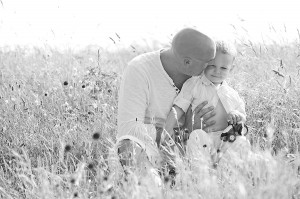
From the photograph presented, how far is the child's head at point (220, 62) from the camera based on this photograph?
12.0 feet

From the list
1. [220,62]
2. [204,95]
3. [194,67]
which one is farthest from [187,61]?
[204,95]

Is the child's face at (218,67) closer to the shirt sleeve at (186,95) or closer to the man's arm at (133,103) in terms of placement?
the shirt sleeve at (186,95)

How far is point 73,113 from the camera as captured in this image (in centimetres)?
470

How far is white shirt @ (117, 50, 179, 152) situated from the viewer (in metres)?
3.68

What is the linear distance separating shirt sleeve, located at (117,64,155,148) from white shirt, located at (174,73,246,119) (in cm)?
22

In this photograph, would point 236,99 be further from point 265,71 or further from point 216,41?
point 265,71

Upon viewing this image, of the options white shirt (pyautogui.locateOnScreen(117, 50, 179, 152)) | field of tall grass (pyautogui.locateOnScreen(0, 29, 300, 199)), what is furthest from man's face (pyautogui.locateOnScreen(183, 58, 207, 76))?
field of tall grass (pyautogui.locateOnScreen(0, 29, 300, 199))

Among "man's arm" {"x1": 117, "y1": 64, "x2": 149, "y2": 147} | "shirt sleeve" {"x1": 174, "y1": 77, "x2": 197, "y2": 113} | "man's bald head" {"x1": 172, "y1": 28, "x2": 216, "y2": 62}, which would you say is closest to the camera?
"man's bald head" {"x1": 172, "y1": 28, "x2": 216, "y2": 62}

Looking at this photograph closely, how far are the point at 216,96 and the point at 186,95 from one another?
0.71 feet

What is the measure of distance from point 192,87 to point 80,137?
0.88 metres

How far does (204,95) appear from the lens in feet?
12.5

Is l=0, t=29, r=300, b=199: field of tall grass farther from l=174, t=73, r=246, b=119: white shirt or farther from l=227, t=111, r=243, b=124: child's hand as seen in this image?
l=174, t=73, r=246, b=119: white shirt

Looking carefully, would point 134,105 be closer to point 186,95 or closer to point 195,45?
point 186,95

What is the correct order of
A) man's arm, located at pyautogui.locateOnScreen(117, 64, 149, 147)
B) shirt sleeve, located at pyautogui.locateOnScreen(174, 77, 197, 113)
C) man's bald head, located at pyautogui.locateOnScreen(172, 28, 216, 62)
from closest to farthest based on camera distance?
man's bald head, located at pyautogui.locateOnScreen(172, 28, 216, 62) < man's arm, located at pyautogui.locateOnScreen(117, 64, 149, 147) < shirt sleeve, located at pyautogui.locateOnScreen(174, 77, 197, 113)
